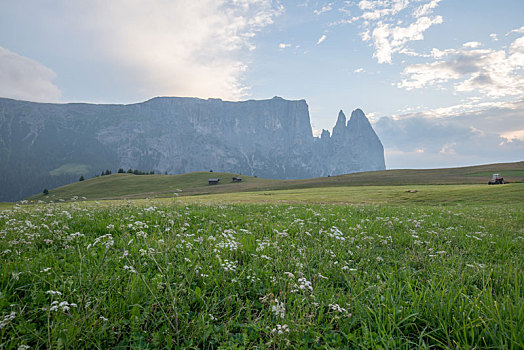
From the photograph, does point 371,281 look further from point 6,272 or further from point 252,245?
point 6,272

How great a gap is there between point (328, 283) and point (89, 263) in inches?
176

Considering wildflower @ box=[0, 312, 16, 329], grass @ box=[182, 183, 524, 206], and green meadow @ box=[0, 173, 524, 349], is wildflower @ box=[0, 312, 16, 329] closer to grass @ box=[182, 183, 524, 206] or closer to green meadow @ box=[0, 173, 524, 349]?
green meadow @ box=[0, 173, 524, 349]

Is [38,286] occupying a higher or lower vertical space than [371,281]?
higher

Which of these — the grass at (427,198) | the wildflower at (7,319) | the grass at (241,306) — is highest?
the wildflower at (7,319)

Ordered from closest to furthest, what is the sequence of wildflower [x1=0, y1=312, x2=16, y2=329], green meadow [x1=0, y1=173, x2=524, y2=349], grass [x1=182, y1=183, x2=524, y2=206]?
wildflower [x1=0, y1=312, x2=16, y2=329] < green meadow [x1=0, y1=173, x2=524, y2=349] < grass [x1=182, y1=183, x2=524, y2=206]

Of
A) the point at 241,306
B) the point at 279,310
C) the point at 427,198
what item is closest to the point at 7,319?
the point at 241,306

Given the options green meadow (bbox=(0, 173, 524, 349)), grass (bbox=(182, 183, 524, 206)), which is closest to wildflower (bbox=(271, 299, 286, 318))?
green meadow (bbox=(0, 173, 524, 349))

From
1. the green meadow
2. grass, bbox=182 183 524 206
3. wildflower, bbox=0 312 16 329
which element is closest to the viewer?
wildflower, bbox=0 312 16 329

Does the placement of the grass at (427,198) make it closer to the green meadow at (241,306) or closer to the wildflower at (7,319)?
the green meadow at (241,306)

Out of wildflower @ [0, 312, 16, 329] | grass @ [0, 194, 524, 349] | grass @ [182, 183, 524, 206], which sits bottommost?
grass @ [182, 183, 524, 206]

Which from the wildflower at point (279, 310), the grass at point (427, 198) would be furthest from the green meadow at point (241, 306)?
the grass at point (427, 198)

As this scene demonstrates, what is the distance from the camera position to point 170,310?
338cm

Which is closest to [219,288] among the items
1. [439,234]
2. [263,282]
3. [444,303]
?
[263,282]

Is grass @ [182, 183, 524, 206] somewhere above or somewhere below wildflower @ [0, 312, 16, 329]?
below
